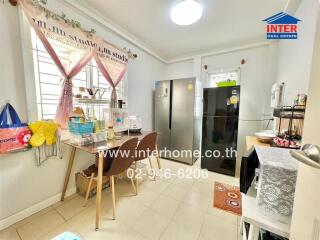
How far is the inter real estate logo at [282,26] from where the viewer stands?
5.94 feet

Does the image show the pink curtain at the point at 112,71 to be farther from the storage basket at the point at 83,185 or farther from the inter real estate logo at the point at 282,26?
the inter real estate logo at the point at 282,26

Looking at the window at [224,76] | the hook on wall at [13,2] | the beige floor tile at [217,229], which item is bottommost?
the beige floor tile at [217,229]

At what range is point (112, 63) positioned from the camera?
2279 mm

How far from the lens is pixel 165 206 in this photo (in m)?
1.73

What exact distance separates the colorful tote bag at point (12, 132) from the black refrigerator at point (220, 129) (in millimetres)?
2498

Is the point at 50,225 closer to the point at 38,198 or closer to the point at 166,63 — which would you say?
the point at 38,198

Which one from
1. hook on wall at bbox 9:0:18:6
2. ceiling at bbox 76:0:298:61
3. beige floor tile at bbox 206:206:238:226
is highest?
ceiling at bbox 76:0:298:61

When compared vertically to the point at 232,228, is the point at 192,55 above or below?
above

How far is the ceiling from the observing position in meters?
1.81

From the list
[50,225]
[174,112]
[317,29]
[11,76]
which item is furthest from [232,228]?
[11,76]

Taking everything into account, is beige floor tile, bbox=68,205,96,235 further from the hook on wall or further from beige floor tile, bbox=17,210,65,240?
the hook on wall

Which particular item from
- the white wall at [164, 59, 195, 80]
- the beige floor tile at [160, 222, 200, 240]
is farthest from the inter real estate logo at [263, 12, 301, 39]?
the beige floor tile at [160, 222, 200, 240]

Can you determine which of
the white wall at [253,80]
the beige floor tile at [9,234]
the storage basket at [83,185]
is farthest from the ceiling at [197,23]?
the beige floor tile at [9,234]

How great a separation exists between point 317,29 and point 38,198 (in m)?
2.47
